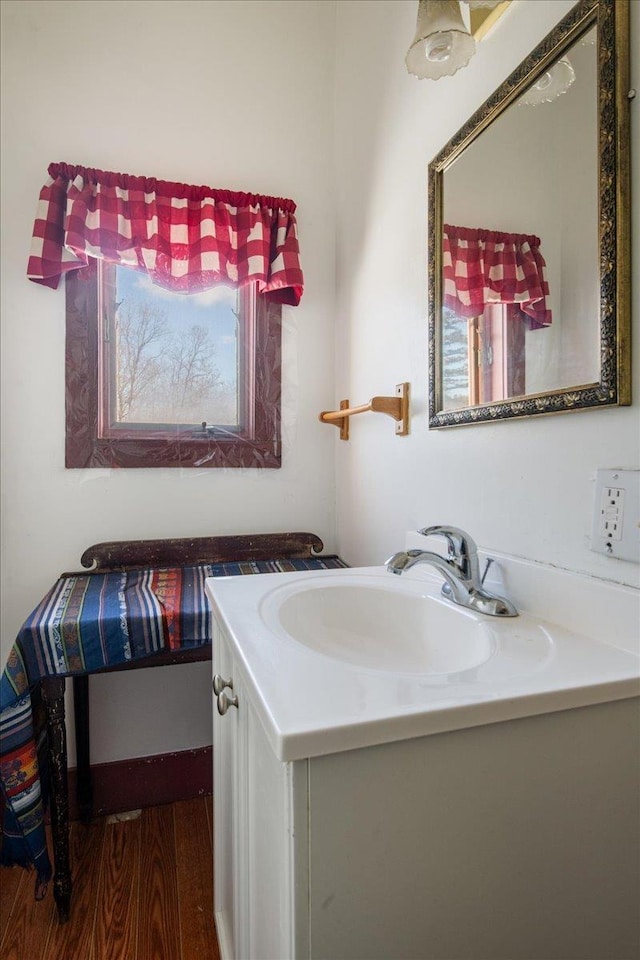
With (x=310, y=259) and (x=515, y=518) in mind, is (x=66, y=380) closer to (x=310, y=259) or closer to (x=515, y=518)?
(x=310, y=259)

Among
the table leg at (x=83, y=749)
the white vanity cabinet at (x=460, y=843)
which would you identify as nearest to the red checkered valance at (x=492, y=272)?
the white vanity cabinet at (x=460, y=843)

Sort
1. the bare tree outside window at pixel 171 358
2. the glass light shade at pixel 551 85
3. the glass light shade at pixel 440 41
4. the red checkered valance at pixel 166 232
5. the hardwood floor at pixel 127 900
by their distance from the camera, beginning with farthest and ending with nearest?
the bare tree outside window at pixel 171 358
the red checkered valance at pixel 166 232
the hardwood floor at pixel 127 900
the glass light shade at pixel 440 41
the glass light shade at pixel 551 85

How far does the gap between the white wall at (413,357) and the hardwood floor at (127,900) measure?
96 centimetres

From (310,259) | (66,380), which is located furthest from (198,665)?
(310,259)

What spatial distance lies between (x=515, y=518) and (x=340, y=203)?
1359 mm

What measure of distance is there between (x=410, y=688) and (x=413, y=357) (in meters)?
0.89

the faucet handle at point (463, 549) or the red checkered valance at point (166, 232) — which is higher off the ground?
the red checkered valance at point (166, 232)

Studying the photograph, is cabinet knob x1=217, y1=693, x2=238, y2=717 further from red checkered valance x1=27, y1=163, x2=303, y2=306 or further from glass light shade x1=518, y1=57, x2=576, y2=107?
red checkered valance x1=27, y1=163, x2=303, y2=306

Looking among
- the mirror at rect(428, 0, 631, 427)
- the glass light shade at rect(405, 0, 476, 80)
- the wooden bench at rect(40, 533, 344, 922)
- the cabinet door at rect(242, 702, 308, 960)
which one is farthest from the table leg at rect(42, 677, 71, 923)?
the glass light shade at rect(405, 0, 476, 80)

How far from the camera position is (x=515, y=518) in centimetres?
90

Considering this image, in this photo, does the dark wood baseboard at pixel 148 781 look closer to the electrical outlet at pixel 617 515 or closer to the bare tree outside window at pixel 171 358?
the bare tree outside window at pixel 171 358

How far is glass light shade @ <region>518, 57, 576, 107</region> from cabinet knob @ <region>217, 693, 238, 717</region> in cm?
107

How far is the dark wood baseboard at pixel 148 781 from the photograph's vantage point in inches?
61.3

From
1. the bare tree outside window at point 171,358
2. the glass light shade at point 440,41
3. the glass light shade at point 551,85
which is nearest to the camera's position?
the glass light shade at point 551,85
